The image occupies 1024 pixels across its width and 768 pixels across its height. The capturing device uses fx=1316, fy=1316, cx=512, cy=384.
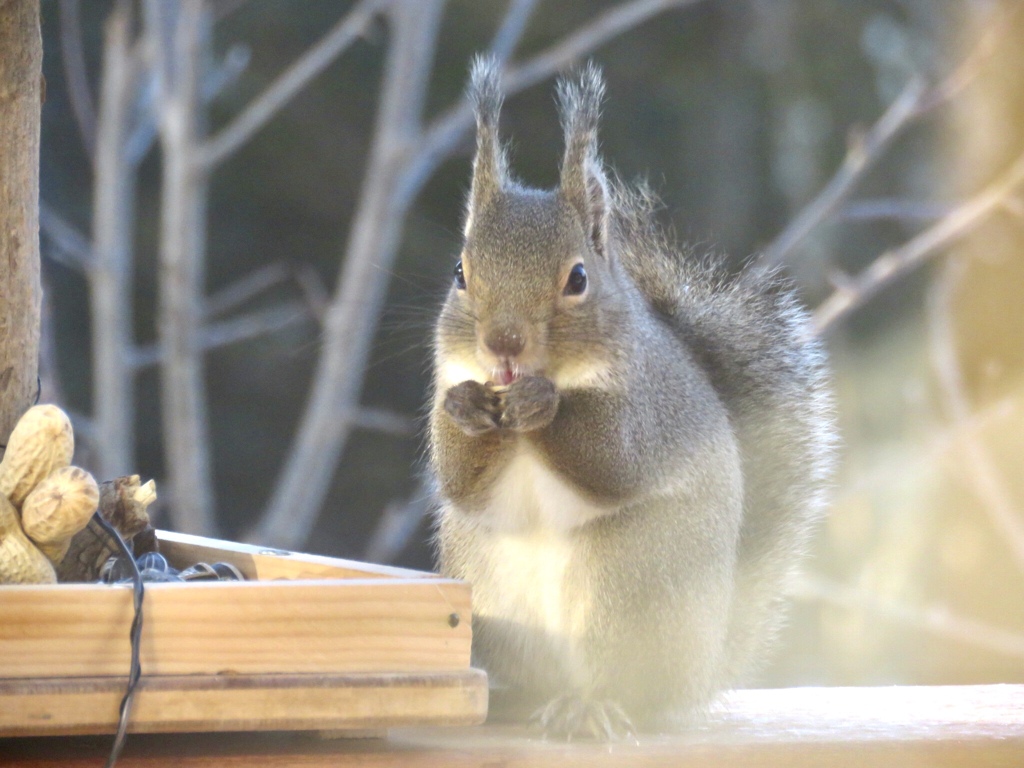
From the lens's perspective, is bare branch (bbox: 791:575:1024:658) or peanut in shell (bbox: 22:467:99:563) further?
bare branch (bbox: 791:575:1024:658)

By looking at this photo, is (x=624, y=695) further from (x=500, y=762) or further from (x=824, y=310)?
(x=824, y=310)

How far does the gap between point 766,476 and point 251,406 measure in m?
3.09

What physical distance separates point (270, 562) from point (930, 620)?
1914mm

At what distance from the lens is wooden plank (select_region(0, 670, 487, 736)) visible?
0.91 m

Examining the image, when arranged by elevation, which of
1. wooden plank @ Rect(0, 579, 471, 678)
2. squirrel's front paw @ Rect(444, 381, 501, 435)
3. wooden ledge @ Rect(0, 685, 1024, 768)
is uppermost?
squirrel's front paw @ Rect(444, 381, 501, 435)

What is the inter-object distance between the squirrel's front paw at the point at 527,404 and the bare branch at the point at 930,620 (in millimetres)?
1466

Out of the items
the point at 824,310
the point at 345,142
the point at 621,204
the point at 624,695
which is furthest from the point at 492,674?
the point at 345,142

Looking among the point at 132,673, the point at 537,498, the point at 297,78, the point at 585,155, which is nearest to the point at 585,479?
the point at 537,498

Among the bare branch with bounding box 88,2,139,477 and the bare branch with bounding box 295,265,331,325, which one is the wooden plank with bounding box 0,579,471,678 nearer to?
the bare branch with bounding box 295,265,331,325

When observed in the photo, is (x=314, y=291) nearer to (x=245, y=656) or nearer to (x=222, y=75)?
(x=222, y=75)

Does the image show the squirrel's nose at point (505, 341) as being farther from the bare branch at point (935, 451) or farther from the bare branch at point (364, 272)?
the bare branch at point (935, 451)

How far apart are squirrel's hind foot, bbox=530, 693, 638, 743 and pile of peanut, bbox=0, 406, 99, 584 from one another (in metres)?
0.46

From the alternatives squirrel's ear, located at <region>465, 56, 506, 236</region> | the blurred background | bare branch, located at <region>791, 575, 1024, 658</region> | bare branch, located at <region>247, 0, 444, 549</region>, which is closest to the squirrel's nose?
squirrel's ear, located at <region>465, 56, 506, 236</region>

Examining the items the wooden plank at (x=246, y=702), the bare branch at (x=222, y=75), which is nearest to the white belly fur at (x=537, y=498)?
the wooden plank at (x=246, y=702)
